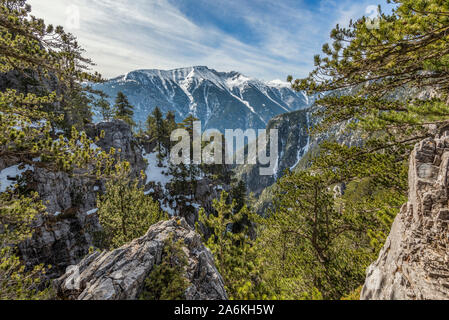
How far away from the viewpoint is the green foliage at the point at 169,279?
5.64 metres

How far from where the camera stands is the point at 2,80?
25.7 m

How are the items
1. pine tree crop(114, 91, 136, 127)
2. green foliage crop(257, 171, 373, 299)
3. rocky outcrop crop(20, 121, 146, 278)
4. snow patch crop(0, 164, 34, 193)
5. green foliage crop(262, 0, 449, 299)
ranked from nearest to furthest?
green foliage crop(262, 0, 449, 299) → green foliage crop(257, 171, 373, 299) → snow patch crop(0, 164, 34, 193) → rocky outcrop crop(20, 121, 146, 278) → pine tree crop(114, 91, 136, 127)

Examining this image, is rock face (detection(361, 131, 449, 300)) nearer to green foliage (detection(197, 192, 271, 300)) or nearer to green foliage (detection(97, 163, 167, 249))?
green foliage (detection(197, 192, 271, 300))

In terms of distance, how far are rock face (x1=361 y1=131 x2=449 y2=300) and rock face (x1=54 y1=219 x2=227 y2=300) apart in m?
4.59

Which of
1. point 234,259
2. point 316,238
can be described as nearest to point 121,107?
point 234,259

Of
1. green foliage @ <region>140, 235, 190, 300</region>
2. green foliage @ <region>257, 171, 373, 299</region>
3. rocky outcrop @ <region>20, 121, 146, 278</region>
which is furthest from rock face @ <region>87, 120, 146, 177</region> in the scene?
green foliage @ <region>257, 171, 373, 299</region>

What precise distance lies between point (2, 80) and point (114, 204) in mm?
28387

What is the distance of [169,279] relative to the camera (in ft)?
20.7

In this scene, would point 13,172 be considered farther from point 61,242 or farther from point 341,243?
point 341,243

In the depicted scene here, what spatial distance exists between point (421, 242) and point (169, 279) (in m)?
7.04

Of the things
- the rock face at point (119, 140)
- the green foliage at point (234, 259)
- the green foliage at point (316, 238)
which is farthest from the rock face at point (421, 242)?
the rock face at point (119, 140)

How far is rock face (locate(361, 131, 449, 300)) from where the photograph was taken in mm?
3793

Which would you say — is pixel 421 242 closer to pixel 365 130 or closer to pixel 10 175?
pixel 365 130

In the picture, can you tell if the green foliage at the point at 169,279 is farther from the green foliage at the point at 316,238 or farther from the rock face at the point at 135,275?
the green foliage at the point at 316,238
